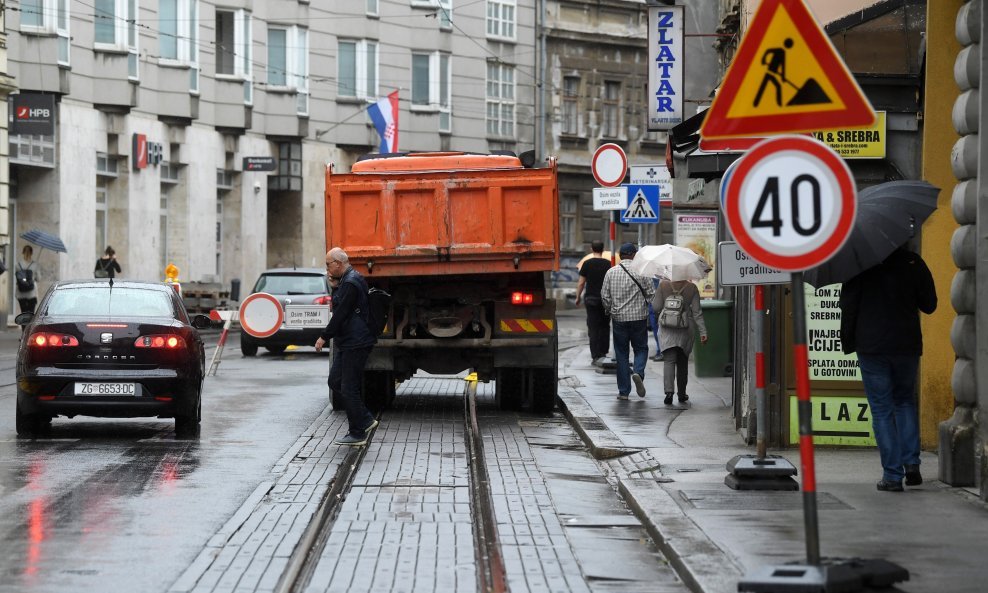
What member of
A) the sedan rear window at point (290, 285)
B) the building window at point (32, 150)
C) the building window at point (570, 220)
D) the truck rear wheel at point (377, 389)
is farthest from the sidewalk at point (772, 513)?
the building window at point (570, 220)

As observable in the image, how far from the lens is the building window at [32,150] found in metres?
36.7

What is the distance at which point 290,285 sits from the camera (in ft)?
98.4

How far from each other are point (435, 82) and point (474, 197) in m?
40.0

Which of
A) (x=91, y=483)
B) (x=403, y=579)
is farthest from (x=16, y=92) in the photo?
(x=403, y=579)

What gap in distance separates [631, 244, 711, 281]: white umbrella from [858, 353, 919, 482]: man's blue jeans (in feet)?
27.1

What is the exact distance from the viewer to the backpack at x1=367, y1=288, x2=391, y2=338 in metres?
15.7

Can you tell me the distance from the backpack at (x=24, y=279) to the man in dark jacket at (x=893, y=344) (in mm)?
24898

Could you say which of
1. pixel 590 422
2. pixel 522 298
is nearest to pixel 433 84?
pixel 522 298

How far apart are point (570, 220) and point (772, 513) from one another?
5136 cm

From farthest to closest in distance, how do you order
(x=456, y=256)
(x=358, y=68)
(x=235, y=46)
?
(x=358, y=68) < (x=235, y=46) < (x=456, y=256)

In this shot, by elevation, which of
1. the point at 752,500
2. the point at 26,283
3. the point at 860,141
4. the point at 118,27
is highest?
the point at 118,27

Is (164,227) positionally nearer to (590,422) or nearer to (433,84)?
(433,84)

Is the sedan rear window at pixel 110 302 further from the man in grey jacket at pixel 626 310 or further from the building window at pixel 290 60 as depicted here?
the building window at pixel 290 60

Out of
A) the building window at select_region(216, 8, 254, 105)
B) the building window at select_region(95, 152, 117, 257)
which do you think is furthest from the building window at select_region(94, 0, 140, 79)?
the building window at select_region(216, 8, 254, 105)
